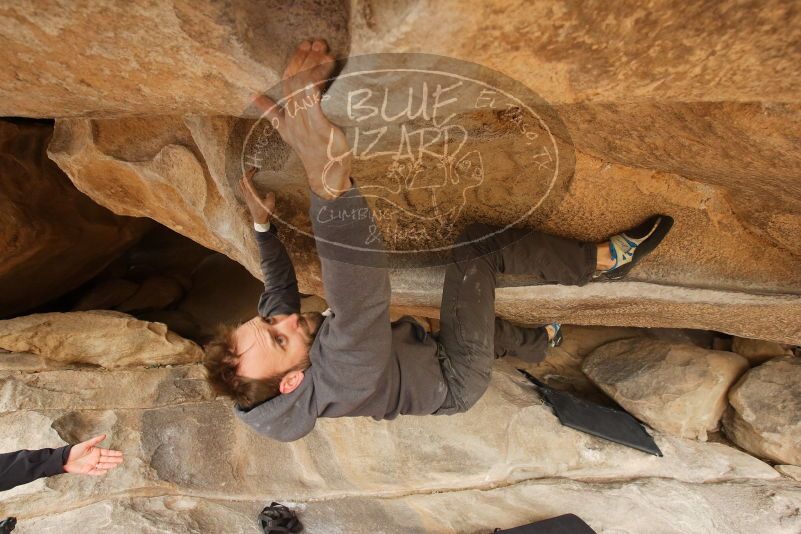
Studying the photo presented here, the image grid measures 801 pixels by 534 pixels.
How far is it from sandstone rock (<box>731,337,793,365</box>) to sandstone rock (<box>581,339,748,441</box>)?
0.07 m

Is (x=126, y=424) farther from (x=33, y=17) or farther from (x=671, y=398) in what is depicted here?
(x=671, y=398)

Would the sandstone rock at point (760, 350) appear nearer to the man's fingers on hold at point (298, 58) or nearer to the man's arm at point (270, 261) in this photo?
the man's arm at point (270, 261)

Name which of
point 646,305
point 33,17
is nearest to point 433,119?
point 33,17

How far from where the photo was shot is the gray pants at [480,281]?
1.66 meters

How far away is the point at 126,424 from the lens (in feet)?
7.02

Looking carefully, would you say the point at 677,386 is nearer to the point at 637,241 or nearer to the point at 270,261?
the point at 637,241

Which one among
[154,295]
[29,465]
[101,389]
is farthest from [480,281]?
[154,295]

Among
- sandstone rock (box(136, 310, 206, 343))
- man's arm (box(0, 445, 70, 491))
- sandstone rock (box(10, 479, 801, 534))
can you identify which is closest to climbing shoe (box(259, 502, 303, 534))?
sandstone rock (box(10, 479, 801, 534))

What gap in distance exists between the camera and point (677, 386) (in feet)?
8.48

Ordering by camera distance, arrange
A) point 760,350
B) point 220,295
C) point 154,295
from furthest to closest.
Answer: point 220,295, point 154,295, point 760,350

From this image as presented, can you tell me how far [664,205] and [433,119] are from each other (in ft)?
3.19

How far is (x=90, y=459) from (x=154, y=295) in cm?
172

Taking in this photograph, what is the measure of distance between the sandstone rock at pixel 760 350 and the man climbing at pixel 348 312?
4.87 feet

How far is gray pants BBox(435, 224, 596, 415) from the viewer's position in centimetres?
166
